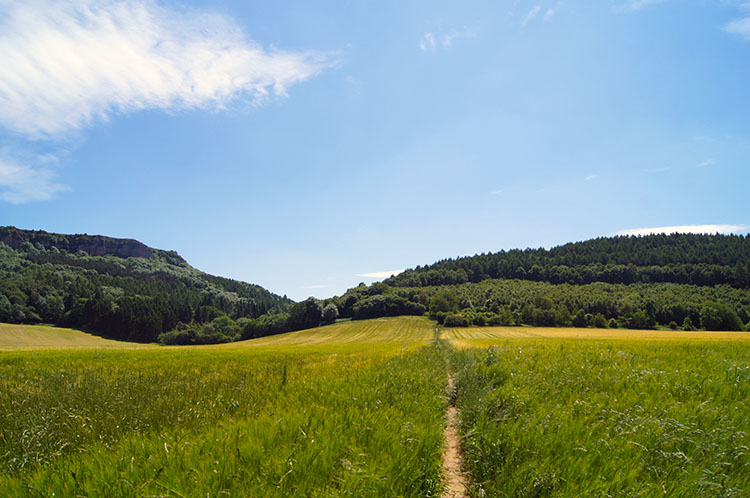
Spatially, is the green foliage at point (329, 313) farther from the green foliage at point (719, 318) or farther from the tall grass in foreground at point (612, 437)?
the green foliage at point (719, 318)

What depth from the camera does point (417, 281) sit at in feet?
537

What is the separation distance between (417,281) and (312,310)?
2768 inches

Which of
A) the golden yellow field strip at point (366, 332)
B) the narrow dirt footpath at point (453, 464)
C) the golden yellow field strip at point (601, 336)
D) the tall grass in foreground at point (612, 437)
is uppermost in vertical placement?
the tall grass in foreground at point (612, 437)

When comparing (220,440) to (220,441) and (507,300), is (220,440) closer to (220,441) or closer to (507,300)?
(220,441)

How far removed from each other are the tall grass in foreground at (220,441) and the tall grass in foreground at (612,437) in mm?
901

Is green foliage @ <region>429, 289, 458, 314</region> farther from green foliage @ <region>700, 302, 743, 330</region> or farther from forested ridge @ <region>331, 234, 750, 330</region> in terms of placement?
green foliage @ <region>700, 302, 743, 330</region>

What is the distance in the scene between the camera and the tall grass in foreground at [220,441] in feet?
9.51

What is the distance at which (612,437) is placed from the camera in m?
4.69

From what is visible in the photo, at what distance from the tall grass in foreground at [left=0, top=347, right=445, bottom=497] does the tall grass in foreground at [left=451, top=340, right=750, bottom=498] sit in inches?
35.5

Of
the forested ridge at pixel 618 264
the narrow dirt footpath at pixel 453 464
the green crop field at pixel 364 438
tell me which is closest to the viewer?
the green crop field at pixel 364 438

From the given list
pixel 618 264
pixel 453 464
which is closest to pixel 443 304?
pixel 618 264

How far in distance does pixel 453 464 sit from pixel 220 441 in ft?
11.5

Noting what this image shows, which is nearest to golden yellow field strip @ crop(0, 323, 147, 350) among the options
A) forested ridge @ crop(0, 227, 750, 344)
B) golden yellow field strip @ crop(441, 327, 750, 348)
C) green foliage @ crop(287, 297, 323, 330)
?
forested ridge @ crop(0, 227, 750, 344)

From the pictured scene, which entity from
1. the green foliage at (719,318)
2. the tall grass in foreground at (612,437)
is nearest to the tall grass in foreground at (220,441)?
the tall grass in foreground at (612,437)
